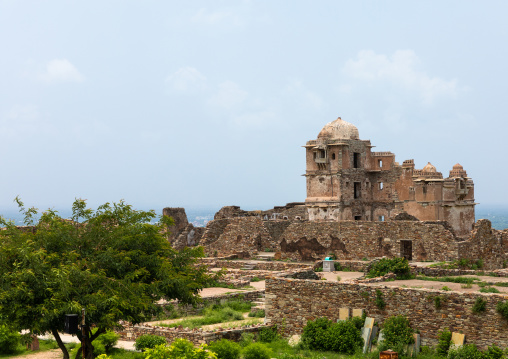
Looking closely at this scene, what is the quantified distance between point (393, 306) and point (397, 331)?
0.67 meters

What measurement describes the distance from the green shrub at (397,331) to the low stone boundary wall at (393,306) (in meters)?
0.17

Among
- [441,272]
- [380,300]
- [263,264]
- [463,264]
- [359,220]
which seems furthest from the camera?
[359,220]

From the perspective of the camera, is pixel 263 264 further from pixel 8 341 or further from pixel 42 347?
pixel 8 341

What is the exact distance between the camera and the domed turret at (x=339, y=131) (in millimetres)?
48844

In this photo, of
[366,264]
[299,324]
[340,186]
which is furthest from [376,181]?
[299,324]

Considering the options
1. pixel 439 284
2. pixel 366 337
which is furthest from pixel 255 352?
pixel 439 284

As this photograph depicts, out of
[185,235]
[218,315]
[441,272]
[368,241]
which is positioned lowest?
[218,315]

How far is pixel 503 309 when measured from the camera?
18.0m

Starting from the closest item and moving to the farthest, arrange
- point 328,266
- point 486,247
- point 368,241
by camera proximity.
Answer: point 328,266 → point 486,247 → point 368,241

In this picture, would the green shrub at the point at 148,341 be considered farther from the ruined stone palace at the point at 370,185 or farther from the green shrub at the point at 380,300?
the ruined stone palace at the point at 370,185

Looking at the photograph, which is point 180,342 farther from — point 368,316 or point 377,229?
point 377,229

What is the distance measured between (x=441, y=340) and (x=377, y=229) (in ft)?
47.8

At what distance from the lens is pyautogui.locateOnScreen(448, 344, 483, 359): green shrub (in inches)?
710

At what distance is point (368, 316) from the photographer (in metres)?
20.5
